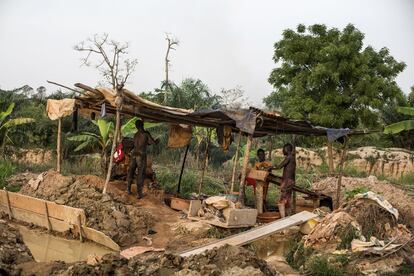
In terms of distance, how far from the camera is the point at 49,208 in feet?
32.7

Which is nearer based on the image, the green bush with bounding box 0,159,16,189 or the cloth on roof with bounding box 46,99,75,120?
the cloth on roof with bounding box 46,99,75,120

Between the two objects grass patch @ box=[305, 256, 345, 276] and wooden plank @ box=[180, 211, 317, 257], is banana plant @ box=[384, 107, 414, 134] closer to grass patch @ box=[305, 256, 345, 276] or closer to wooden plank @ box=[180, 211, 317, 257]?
wooden plank @ box=[180, 211, 317, 257]

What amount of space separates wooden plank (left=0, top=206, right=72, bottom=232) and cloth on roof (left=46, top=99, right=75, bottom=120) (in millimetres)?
2337

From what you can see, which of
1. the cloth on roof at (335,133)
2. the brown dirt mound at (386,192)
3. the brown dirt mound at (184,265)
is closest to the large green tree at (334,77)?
the brown dirt mound at (386,192)

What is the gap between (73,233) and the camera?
31.5 feet

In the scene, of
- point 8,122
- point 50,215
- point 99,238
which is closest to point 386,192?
point 99,238

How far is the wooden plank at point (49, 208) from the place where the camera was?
9.48m

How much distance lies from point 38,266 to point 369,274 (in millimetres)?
4763

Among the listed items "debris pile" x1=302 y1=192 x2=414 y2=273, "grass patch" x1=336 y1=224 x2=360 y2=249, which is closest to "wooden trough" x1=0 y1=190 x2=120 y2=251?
"debris pile" x1=302 y1=192 x2=414 y2=273

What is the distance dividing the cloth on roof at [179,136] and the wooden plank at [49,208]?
4.30 meters

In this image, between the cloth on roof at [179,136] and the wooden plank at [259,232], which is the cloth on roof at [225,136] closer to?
the cloth on roof at [179,136]

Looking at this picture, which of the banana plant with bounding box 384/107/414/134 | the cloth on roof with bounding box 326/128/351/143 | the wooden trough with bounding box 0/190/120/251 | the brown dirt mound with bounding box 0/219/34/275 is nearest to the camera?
the brown dirt mound with bounding box 0/219/34/275

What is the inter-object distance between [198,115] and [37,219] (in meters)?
4.03

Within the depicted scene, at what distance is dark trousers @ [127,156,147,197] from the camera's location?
11578mm
